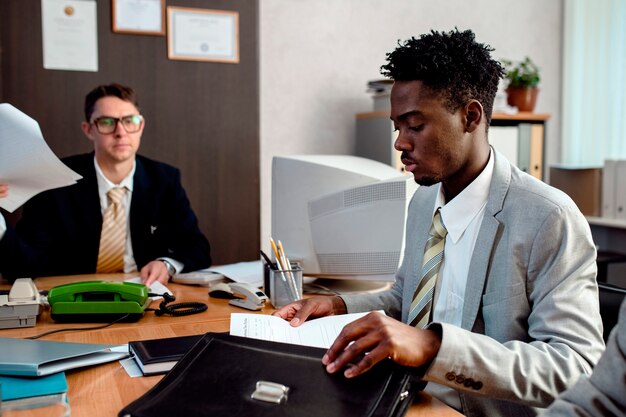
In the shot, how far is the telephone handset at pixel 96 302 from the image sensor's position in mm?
1484

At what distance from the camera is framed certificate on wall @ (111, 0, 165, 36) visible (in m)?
2.97

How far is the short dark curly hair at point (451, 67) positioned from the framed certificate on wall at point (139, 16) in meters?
1.92

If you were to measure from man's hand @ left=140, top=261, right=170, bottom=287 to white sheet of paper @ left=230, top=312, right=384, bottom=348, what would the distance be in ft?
2.25

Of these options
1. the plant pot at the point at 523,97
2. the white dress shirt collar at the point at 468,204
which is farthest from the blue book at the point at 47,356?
the plant pot at the point at 523,97

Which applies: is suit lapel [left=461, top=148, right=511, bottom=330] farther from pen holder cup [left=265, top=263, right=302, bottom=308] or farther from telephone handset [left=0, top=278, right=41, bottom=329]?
telephone handset [left=0, top=278, right=41, bottom=329]

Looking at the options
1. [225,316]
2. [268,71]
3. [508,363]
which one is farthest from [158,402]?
[268,71]

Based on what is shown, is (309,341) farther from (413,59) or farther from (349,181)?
(349,181)

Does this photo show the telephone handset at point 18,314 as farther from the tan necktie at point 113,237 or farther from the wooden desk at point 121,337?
the tan necktie at point 113,237

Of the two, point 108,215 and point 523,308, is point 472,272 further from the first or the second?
point 108,215

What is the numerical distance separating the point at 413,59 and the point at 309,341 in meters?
0.62

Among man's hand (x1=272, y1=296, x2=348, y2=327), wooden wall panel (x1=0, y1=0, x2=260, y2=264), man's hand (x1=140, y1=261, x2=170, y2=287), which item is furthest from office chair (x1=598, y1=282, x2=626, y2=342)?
wooden wall panel (x1=0, y1=0, x2=260, y2=264)

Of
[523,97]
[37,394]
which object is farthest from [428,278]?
[523,97]

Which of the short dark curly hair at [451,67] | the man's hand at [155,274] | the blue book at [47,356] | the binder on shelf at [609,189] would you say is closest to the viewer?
the blue book at [47,356]

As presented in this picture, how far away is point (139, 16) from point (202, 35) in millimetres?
303
